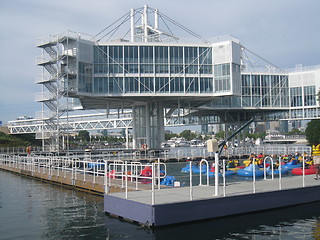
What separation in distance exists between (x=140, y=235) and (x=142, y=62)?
1880 inches

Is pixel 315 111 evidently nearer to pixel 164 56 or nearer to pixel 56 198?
pixel 164 56

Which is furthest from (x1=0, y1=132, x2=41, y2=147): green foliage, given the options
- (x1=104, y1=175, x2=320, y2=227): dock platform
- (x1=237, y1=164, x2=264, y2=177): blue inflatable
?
(x1=104, y1=175, x2=320, y2=227): dock platform

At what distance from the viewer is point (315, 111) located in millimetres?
79375

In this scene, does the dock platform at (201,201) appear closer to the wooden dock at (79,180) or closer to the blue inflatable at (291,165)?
the wooden dock at (79,180)

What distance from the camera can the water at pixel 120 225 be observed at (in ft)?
48.0

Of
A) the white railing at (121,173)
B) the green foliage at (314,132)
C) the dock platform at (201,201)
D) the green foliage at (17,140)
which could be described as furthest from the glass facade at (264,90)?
the dock platform at (201,201)

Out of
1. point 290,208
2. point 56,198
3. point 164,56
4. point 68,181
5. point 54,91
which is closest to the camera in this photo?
point 290,208

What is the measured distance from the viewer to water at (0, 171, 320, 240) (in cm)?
1462

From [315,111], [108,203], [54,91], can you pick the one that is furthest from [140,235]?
[315,111]

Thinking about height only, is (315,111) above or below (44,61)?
below

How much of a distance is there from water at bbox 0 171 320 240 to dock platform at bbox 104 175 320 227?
311mm

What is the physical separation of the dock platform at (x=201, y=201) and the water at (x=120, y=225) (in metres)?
0.31

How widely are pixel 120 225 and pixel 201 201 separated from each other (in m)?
3.46

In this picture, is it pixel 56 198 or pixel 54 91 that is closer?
pixel 56 198
